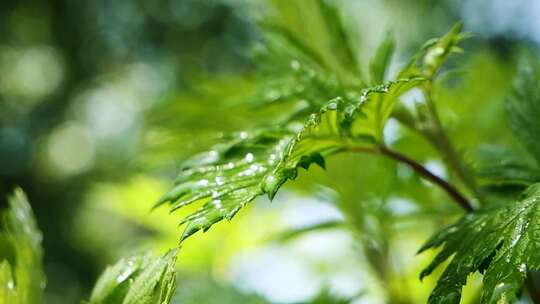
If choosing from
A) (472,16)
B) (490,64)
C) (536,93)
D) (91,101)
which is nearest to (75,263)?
(91,101)

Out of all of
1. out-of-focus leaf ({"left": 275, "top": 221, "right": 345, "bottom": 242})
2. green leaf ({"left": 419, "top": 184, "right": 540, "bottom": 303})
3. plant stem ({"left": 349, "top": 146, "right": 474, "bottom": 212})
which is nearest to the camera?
green leaf ({"left": 419, "top": 184, "right": 540, "bottom": 303})

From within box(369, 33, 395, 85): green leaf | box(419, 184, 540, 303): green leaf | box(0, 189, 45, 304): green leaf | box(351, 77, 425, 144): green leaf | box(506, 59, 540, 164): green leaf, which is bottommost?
box(419, 184, 540, 303): green leaf

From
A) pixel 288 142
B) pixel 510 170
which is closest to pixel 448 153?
pixel 510 170

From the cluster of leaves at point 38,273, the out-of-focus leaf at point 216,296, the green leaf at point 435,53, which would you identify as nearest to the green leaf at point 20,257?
the cluster of leaves at point 38,273

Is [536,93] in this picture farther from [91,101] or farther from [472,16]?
[91,101]

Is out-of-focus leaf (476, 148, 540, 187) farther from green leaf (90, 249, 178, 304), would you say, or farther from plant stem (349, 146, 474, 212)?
green leaf (90, 249, 178, 304)

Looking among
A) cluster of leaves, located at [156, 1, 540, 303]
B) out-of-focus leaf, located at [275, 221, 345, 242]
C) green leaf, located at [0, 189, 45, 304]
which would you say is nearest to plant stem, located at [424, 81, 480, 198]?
cluster of leaves, located at [156, 1, 540, 303]

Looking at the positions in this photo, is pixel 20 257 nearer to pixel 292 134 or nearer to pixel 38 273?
pixel 38 273
